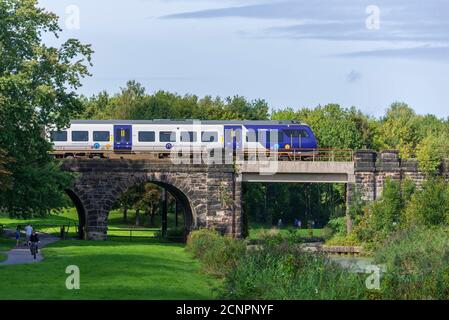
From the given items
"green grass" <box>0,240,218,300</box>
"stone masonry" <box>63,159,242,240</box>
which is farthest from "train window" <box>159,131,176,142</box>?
"green grass" <box>0,240,218,300</box>

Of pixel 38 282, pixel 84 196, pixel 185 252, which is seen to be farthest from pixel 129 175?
pixel 38 282

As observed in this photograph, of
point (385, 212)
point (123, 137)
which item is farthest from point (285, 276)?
point (123, 137)

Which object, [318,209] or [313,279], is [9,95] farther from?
[318,209]

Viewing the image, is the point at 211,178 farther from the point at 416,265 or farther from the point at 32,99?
the point at 416,265

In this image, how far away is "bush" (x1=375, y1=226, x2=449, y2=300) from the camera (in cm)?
3325

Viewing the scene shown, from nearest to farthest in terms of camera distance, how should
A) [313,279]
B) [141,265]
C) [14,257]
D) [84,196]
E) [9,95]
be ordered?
[313,279] → [141,265] → [14,257] → [9,95] → [84,196]

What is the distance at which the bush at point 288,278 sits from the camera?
31891 millimetres

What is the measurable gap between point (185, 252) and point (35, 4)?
52.4ft

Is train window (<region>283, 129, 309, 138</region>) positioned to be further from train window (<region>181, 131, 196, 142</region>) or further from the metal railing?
train window (<region>181, 131, 196, 142</region>)

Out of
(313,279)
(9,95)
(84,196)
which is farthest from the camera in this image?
(84,196)

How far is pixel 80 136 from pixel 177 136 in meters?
6.91

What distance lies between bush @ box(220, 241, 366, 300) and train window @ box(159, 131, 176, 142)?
131 ft

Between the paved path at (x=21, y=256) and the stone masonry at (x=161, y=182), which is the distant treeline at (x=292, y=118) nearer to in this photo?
the stone masonry at (x=161, y=182)

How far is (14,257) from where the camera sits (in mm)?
51125
